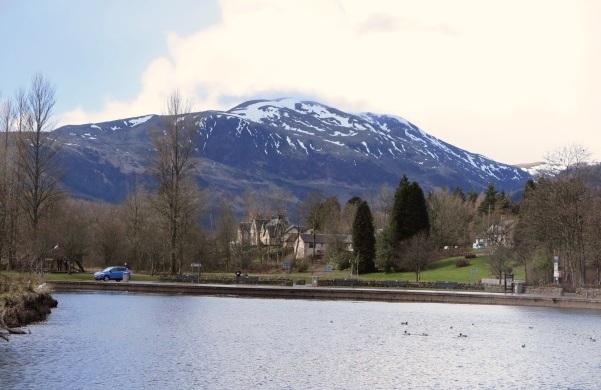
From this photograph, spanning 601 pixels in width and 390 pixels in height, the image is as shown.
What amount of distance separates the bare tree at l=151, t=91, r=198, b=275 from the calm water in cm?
2988

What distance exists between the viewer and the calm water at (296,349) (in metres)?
31.1

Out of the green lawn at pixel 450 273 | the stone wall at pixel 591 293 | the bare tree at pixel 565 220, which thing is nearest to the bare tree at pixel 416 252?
the green lawn at pixel 450 273

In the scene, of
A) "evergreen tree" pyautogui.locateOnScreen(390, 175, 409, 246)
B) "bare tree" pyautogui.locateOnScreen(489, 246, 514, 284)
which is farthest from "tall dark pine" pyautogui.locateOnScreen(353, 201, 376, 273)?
"bare tree" pyautogui.locateOnScreen(489, 246, 514, 284)

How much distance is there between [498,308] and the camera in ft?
230

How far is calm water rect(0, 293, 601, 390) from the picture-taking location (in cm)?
3114

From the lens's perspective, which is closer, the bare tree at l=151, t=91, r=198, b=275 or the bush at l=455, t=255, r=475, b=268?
the bare tree at l=151, t=91, r=198, b=275

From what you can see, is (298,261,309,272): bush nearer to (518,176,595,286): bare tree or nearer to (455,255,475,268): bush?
(455,255,475,268): bush

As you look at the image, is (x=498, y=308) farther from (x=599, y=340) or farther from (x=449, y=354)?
(x=449, y=354)

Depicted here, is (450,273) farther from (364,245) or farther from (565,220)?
(565,220)

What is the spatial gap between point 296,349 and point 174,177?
189 ft

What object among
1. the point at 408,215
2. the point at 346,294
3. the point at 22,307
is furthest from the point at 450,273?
the point at 22,307

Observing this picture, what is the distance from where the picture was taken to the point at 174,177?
312ft

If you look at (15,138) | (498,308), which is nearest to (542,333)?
(498,308)

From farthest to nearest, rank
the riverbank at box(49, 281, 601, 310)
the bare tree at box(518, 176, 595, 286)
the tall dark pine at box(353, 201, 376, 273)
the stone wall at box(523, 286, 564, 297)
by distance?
1. the tall dark pine at box(353, 201, 376, 273)
2. the bare tree at box(518, 176, 595, 286)
3. the stone wall at box(523, 286, 564, 297)
4. the riverbank at box(49, 281, 601, 310)
